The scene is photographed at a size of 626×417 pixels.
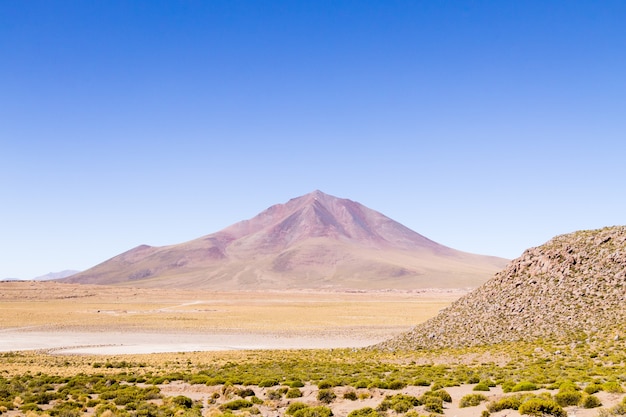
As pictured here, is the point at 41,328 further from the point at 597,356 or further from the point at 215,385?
the point at 597,356

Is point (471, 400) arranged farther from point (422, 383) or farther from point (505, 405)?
point (422, 383)

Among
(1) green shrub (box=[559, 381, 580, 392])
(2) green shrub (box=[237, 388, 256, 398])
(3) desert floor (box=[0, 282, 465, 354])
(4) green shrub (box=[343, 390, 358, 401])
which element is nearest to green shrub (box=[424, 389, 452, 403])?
(4) green shrub (box=[343, 390, 358, 401])

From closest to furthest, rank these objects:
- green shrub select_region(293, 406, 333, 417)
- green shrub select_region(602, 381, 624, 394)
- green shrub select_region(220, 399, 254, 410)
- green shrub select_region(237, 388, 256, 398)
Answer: green shrub select_region(602, 381, 624, 394) < green shrub select_region(293, 406, 333, 417) < green shrub select_region(220, 399, 254, 410) < green shrub select_region(237, 388, 256, 398)

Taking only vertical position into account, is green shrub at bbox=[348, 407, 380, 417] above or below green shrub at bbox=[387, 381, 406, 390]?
above

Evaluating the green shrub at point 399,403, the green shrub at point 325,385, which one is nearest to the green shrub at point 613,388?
the green shrub at point 399,403

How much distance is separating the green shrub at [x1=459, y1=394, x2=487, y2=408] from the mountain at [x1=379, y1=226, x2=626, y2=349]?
21516 mm

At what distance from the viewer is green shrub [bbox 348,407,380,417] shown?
20.1 m

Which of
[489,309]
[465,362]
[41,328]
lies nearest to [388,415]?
[465,362]

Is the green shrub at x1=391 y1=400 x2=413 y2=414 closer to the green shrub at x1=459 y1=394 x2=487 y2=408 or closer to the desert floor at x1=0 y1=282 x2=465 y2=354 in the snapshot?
the green shrub at x1=459 y1=394 x2=487 y2=408

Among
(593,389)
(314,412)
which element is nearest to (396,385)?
(314,412)

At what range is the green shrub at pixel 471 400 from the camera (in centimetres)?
2109

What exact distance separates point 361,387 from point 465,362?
44.4 feet

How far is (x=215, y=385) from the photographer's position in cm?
3000

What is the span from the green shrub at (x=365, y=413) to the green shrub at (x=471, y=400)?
3.61 meters
